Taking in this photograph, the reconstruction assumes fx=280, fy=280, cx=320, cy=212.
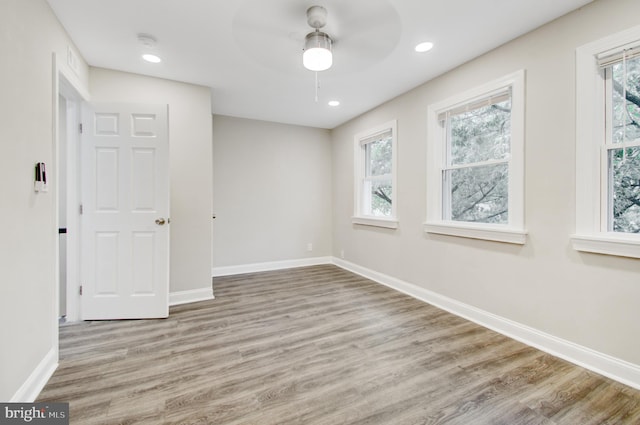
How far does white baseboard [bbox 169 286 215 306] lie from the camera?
3.27 meters

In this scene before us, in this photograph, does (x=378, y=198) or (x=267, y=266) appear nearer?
(x=378, y=198)

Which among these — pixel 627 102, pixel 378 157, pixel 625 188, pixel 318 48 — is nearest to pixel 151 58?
pixel 318 48

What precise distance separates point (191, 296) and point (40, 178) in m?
2.00

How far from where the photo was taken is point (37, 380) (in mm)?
1731

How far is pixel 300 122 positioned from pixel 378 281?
2.98 metres

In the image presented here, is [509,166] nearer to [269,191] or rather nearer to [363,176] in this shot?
[363,176]

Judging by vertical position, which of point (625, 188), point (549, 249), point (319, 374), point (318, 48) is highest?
point (318, 48)

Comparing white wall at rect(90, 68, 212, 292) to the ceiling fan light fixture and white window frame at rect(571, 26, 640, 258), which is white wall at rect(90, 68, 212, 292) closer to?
the ceiling fan light fixture

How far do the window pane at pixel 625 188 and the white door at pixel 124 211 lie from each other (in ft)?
12.2

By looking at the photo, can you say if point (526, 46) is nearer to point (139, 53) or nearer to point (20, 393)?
point (139, 53)

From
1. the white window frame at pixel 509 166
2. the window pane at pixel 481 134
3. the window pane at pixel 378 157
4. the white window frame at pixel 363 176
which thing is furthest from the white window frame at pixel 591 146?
the window pane at pixel 378 157

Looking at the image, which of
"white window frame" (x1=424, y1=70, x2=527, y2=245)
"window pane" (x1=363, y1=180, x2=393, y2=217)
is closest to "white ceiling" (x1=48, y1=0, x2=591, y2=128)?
"white window frame" (x1=424, y1=70, x2=527, y2=245)

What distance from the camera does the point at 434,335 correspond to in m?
2.48

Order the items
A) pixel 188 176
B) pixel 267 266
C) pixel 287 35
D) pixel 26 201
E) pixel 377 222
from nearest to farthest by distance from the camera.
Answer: pixel 26 201 < pixel 287 35 < pixel 188 176 < pixel 377 222 < pixel 267 266
